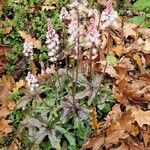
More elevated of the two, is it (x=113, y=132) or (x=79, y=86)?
(x=79, y=86)

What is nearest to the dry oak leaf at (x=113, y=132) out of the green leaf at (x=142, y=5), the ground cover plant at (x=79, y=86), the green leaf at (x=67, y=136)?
the ground cover plant at (x=79, y=86)

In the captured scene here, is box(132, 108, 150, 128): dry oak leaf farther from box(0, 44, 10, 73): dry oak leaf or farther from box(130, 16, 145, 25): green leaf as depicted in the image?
box(0, 44, 10, 73): dry oak leaf

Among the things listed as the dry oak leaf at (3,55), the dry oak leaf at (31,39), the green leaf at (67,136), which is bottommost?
the green leaf at (67,136)

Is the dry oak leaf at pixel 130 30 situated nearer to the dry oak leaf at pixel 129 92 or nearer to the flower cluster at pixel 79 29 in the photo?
the dry oak leaf at pixel 129 92

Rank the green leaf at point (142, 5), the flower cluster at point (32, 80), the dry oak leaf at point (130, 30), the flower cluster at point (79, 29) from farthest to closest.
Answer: the dry oak leaf at point (130, 30)
the green leaf at point (142, 5)
the flower cluster at point (32, 80)
the flower cluster at point (79, 29)

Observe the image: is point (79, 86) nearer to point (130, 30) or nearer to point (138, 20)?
point (130, 30)

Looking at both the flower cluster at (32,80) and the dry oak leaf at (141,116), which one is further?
the dry oak leaf at (141,116)

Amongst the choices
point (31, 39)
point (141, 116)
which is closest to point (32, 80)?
point (141, 116)

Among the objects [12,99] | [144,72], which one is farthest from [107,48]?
[12,99]

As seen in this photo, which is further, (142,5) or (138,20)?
Answer: (138,20)

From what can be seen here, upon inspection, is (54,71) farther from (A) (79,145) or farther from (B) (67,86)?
(A) (79,145)
